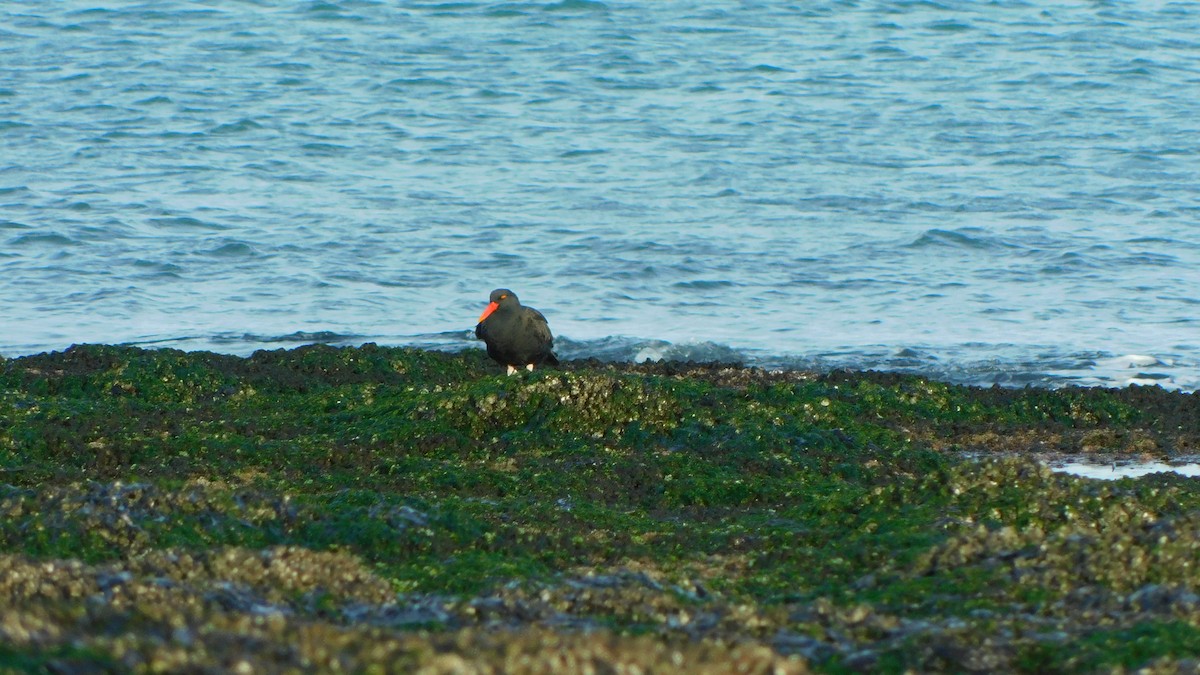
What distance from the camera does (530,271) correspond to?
23.2 metres

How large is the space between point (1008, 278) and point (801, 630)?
17.0 meters

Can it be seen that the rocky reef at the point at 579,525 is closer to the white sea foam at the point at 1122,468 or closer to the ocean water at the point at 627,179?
the white sea foam at the point at 1122,468

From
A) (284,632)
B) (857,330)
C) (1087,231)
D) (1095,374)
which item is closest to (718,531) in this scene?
(284,632)

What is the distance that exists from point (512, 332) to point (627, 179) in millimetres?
13914

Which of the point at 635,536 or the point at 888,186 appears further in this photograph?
the point at 888,186

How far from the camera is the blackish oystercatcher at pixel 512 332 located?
14844 millimetres

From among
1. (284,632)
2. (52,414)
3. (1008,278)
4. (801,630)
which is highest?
(284,632)

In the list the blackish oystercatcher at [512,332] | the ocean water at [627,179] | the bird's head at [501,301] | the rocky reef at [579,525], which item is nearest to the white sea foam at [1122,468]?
the rocky reef at [579,525]

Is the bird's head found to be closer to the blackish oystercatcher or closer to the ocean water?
the blackish oystercatcher

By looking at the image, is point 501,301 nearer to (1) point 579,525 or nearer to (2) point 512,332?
(2) point 512,332

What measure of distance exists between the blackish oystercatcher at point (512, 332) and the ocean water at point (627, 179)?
149 inches

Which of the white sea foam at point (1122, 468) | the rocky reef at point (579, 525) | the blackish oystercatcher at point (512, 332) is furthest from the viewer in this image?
the blackish oystercatcher at point (512, 332)

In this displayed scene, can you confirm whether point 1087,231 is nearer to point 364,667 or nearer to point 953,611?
point 953,611

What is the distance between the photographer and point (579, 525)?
927cm
